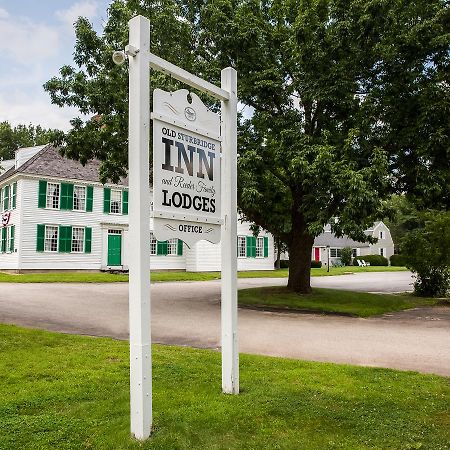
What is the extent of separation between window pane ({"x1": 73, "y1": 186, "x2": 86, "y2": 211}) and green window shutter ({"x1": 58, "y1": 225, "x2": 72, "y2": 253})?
4.43 ft

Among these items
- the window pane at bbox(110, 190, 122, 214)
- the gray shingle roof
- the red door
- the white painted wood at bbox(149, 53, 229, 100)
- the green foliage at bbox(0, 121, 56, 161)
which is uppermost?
the green foliage at bbox(0, 121, 56, 161)

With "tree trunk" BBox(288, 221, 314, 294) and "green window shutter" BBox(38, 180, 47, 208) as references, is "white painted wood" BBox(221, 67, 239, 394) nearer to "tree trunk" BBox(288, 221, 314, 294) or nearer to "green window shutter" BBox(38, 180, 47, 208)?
"tree trunk" BBox(288, 221, 314, 294)

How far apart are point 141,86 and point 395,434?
337 centimetres

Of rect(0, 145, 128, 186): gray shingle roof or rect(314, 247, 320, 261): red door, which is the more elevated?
rect(0, 145, 128, 186): gray shingle roof

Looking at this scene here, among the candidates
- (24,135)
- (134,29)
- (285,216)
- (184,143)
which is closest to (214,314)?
(285,216)

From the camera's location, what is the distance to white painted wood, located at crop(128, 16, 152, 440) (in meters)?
3.80

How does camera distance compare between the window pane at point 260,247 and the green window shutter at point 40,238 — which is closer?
the green window shutter at point 40,238

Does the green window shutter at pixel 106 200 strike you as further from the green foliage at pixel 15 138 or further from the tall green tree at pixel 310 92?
the green foliage at pixel 15 138

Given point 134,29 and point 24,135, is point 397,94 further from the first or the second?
point 24,135

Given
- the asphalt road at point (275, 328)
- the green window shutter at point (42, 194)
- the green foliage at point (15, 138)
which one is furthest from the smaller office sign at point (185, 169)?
the green foliage at point (15, 138)

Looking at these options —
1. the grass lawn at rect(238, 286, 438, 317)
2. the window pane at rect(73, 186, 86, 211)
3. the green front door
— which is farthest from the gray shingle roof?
the grass lawn at rect(238, 286, 438, 317)

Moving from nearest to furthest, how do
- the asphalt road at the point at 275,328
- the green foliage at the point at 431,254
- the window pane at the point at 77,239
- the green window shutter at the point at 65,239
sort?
the asphalt road at the point at 275,328, the green foliage at the point at 431,254, the green window shutter at the point at 65,239, the window pane at the point at 77,239

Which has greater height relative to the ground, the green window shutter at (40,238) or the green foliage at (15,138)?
the green foliage at (15,138)

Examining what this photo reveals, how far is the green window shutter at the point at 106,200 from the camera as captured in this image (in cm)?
2952
